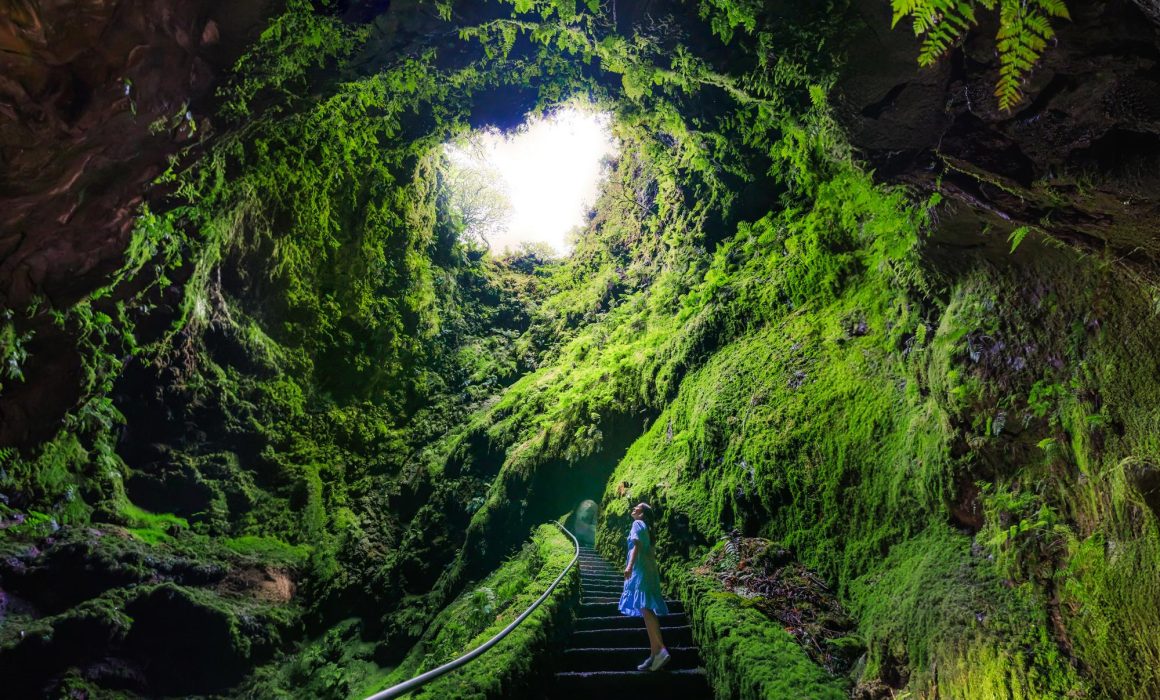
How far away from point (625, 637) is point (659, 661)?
0.94m

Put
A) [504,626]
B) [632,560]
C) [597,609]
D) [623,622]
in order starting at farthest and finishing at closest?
[597,609], [623,622], [632,560], [504,626]

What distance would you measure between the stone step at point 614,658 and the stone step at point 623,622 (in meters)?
0.55

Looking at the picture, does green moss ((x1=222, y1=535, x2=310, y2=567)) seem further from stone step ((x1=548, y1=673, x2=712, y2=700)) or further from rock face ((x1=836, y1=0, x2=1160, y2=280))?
rock face ((x1=836, y1=0, x2=1160, y2=280))

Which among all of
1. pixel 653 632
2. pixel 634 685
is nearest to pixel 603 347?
pixel 653 632

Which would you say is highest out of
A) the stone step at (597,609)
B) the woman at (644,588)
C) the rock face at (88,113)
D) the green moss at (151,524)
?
the rock face at (88,113)

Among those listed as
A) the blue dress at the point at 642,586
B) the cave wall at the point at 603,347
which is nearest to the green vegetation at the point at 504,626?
the blue dress at the point at 642,586

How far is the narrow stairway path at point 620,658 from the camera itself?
448cm

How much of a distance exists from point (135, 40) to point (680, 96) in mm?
7137

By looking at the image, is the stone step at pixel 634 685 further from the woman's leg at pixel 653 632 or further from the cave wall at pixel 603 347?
the cave wall at pixel 603 347

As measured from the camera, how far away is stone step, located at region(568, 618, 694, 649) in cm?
527

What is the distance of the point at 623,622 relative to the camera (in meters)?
5.79

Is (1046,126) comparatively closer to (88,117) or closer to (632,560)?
(632,560)

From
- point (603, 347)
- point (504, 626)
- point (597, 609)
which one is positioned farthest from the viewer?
point (603, 347)

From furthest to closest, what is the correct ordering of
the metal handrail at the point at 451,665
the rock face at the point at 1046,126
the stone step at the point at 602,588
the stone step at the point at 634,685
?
1. the stone step at the point at 602,588
2. the stone step at the point at 634,685
3. the rock face at the point at 1046,126
4. the metal handrail at the point at 451,665
